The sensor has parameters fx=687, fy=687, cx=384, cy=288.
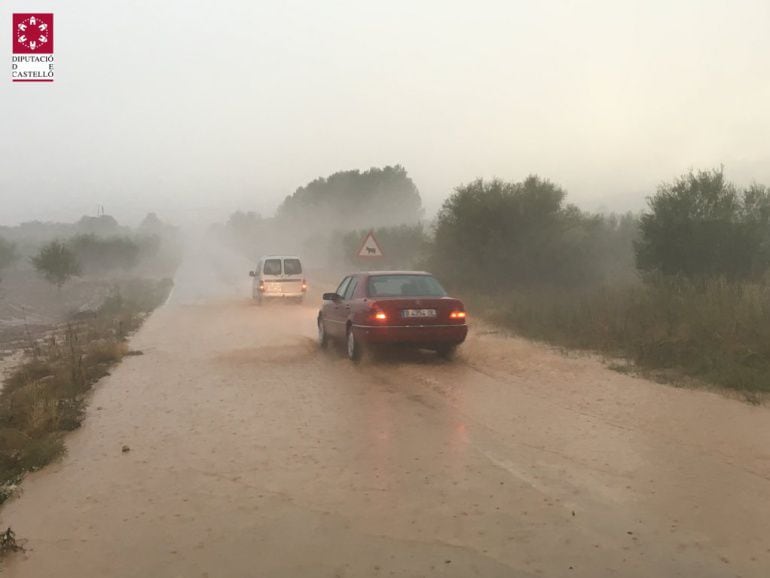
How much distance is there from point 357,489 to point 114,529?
178cm

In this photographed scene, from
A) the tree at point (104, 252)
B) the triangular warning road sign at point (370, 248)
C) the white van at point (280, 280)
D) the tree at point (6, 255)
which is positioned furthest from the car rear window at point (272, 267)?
the tree at point (104, 252)

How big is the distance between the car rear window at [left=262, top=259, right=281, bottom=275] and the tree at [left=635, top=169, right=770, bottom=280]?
13.4 meters

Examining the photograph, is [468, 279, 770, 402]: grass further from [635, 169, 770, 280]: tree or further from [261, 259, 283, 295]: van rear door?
[261, 259, 283, 295]: van rear door

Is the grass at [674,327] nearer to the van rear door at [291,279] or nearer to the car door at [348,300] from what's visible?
the car door at [348,300]

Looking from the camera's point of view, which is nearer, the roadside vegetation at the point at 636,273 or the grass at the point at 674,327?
the grass at the point at 674,327

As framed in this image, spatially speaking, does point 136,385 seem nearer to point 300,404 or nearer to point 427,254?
point 300,404

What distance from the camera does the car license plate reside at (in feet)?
36.4

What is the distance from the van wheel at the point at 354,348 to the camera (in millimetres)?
11719

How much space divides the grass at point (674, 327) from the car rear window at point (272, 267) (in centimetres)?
1159

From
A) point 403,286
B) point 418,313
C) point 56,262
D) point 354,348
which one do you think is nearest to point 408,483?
point 418,313

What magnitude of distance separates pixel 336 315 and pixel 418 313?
232 centimetres

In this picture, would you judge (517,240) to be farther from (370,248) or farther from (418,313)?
(418,313)

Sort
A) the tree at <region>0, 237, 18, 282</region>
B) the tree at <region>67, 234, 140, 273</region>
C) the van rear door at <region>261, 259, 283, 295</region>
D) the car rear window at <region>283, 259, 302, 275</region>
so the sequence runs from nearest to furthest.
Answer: the van rear door at <region>261, 259, 283, 295</region> < the car rear window at <region>283, 259, 302, 275</region> < the tree at <region>0, 237, 18, 282</region> < the tree at <region>67, 234, 140, 273</region>

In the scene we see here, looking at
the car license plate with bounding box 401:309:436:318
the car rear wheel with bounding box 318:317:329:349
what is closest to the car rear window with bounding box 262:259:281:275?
the car rear wheel with bounding box 318:317:329:349
